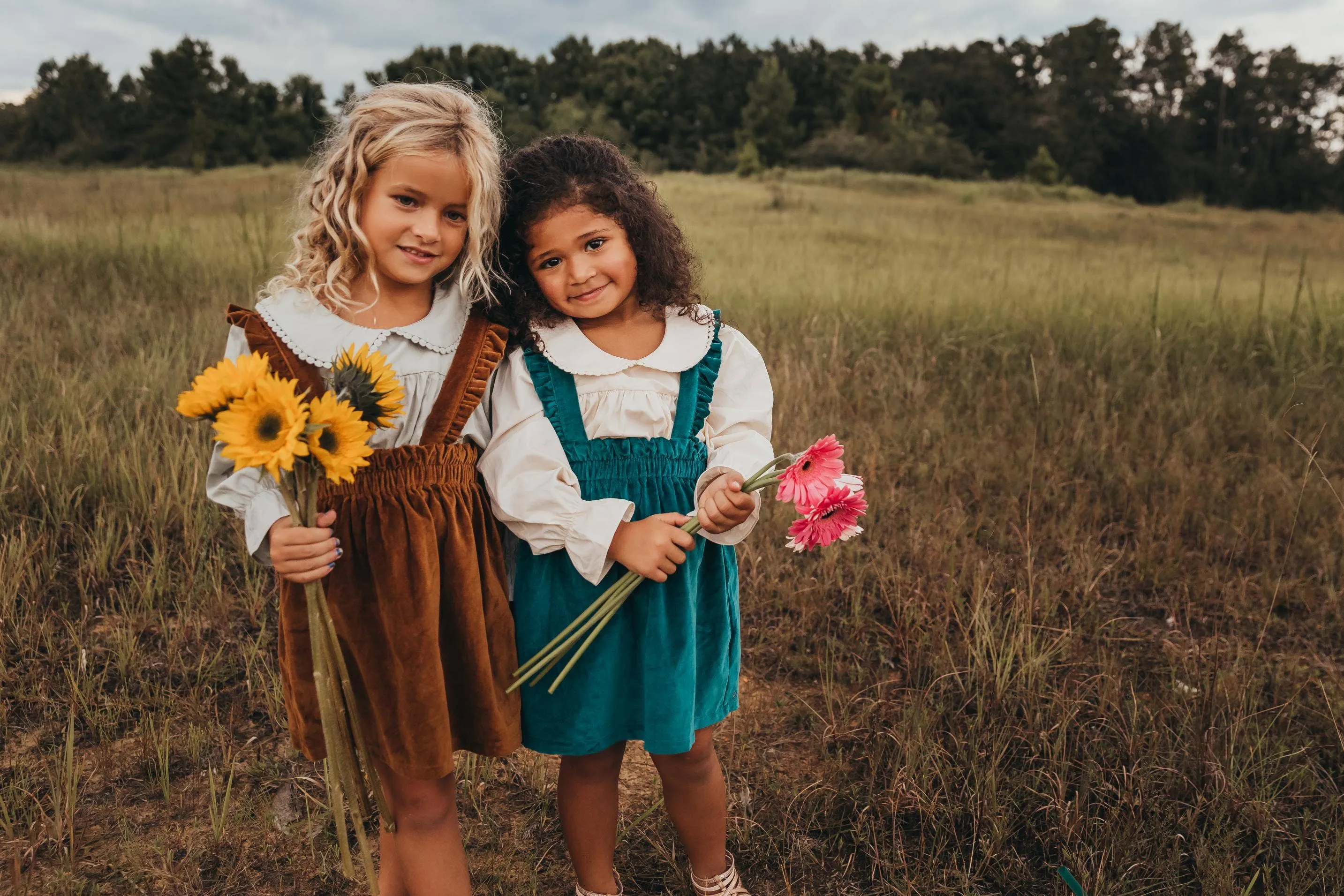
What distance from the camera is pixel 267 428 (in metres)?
1.05

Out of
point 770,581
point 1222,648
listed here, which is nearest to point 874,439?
point 770,581

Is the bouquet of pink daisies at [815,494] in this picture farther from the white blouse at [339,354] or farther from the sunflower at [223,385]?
the sunflower at [223,385]

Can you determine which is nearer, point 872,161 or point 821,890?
point 821,890

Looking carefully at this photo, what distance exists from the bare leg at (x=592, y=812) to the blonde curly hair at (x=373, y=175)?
0.93m

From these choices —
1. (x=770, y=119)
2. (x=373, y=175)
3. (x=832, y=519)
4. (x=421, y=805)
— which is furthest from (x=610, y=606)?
(x=770, y=119)

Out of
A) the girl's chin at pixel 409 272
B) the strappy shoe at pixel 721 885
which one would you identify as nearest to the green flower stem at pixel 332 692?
the girl's chin at pixel 409 272

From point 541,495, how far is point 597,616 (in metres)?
0.23

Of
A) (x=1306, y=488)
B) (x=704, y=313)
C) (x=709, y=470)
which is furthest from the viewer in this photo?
(x=1306, y=488)

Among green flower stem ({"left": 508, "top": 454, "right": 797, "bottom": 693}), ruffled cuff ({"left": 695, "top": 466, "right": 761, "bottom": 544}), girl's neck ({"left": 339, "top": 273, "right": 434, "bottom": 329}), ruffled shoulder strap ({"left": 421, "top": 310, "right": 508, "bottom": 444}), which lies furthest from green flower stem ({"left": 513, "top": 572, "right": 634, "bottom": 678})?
girl's neck ({"left": 339, "top": 273, "right": 434, "bottom": 329})

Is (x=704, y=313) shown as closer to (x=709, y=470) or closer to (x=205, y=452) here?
(x=709, y=470)

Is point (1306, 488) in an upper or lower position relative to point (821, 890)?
upper

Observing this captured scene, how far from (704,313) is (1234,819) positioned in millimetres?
1624

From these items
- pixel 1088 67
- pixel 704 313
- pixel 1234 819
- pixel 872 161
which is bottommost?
pixel 1234 819

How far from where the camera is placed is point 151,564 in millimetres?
2697
